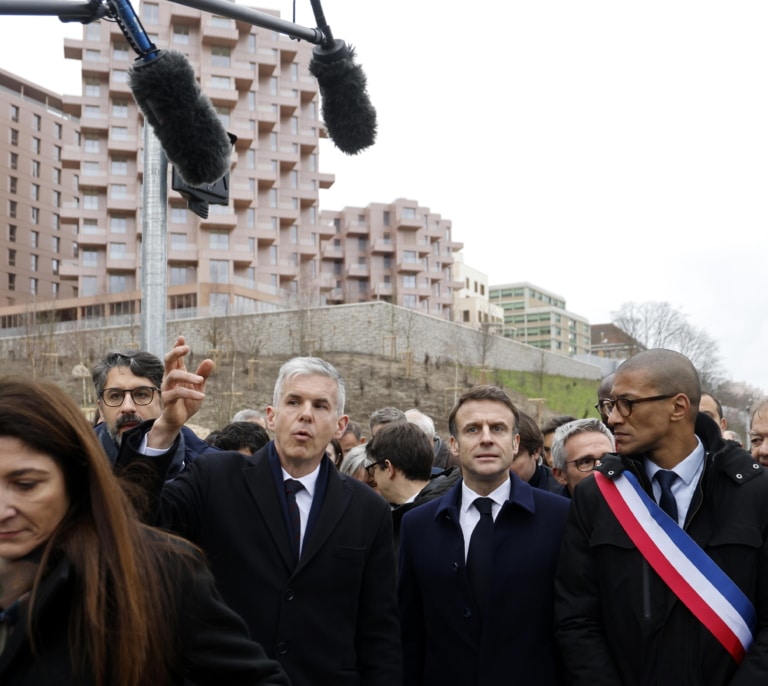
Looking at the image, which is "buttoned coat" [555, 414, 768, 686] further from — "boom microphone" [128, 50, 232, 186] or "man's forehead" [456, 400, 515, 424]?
"boom microphone" [128, 50, 232, 186]

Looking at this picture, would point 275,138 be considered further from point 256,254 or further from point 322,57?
point 322,57

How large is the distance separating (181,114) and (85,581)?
7.49 ft

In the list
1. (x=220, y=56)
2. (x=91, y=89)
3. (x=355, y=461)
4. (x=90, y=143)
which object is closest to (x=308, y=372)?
(x=355, y=461)

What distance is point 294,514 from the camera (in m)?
3.43

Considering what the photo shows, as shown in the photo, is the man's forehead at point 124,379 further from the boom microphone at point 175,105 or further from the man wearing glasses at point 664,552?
the man wearing glasses at point 664,552

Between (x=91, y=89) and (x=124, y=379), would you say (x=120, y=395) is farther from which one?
(x=91, y=89)

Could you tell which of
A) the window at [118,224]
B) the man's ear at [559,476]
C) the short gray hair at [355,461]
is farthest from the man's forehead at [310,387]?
the window at [118,224]

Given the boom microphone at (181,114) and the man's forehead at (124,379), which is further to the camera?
the man's forehead at (124,379)

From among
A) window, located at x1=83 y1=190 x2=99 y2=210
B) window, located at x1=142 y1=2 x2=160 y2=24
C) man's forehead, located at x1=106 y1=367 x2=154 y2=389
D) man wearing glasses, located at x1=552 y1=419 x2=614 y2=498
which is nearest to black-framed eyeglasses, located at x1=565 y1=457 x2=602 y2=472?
man wearing glasses, located at x1=552 y1=419 x2=614 y2=498

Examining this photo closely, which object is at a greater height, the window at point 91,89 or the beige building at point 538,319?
the window at point 91,89

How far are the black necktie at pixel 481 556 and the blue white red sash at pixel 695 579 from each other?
0.67 metres

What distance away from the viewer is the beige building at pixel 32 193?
71125 mm

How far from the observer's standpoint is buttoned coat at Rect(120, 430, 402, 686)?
3.21 meters

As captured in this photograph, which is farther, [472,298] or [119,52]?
[472,298]
